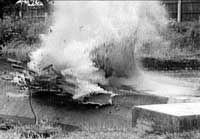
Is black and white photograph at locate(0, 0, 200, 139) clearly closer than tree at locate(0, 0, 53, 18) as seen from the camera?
Yes

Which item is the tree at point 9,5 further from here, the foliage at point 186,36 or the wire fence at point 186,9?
the wire fence at point 186,9

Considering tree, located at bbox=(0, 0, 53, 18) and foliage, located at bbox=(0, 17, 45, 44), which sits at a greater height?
tree, located at bbox=(0, 0, 53, 18)

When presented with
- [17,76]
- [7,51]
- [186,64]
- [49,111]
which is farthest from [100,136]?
[7,51]

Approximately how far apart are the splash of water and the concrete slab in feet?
7.05

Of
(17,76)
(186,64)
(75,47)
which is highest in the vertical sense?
(75,47)

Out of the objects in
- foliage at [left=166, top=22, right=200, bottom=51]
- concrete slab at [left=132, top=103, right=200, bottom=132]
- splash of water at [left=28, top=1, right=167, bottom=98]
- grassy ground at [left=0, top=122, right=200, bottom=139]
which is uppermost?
splash of water at [left=28, top=1, right=167, bottom=98]

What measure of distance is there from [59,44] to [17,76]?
0.96 m

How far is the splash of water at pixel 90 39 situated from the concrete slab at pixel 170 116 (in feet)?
7.05

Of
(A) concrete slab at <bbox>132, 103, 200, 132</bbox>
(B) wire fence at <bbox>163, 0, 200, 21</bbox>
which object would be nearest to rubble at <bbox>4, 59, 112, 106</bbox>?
(A) concrete slab at <bbox>132, 103, 200, 132</bbox>

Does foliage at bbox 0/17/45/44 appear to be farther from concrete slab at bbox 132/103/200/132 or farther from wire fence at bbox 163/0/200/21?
concrete slab at bbox 132/103/200/132

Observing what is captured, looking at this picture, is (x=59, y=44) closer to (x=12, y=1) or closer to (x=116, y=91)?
(x=116, y=91)

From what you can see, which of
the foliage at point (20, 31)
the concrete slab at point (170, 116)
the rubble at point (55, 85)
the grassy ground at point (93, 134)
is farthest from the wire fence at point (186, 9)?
the grassy ground at point (93, 134)

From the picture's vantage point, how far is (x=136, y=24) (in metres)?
8.35

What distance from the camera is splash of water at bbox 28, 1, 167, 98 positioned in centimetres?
773
